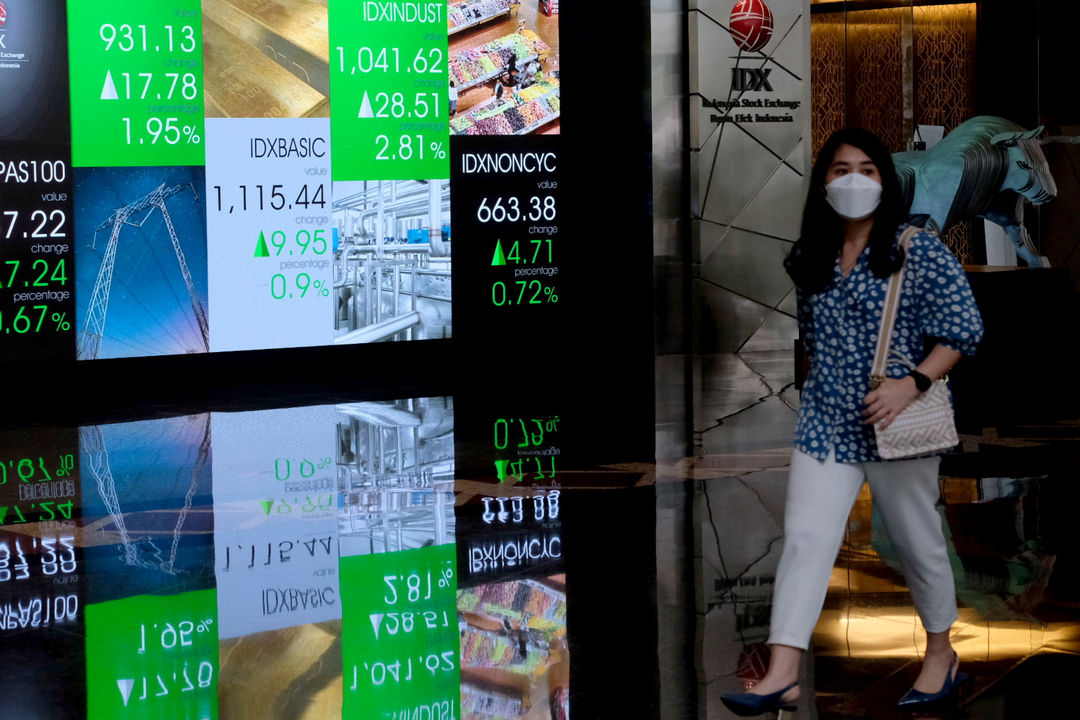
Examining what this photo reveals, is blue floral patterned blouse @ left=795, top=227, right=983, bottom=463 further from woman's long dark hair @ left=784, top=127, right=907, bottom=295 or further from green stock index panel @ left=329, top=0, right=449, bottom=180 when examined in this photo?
green stock index panel @ left=329, top=0, right=449, bottom=180

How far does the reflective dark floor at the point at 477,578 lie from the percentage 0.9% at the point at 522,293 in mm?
3190

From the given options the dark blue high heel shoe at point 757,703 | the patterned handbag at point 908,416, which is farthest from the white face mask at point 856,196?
the dark blue high heel shoe at point 757,703

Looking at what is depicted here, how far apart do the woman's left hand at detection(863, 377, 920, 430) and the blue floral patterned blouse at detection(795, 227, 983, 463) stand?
Answer: 0.06 meters

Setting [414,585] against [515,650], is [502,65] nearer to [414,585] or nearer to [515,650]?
[414,585]

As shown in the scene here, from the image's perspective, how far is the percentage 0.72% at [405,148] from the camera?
9766mm

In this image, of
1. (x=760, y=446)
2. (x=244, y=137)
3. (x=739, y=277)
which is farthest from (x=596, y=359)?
(x=760, y=446)

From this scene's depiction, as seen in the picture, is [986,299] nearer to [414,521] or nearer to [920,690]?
[414,521]

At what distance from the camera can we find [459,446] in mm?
6820

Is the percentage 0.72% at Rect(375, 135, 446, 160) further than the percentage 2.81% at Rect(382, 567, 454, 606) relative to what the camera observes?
Yes

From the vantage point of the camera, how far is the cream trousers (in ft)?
10.1

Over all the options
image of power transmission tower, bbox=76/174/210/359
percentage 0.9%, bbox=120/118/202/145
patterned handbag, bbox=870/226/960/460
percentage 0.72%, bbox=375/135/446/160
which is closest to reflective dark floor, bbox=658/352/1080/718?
patterned handbag, bbox=870/226/960/460

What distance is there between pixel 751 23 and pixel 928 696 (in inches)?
319

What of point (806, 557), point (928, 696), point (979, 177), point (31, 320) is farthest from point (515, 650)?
point (31, 320)

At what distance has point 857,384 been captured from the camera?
3.07m
